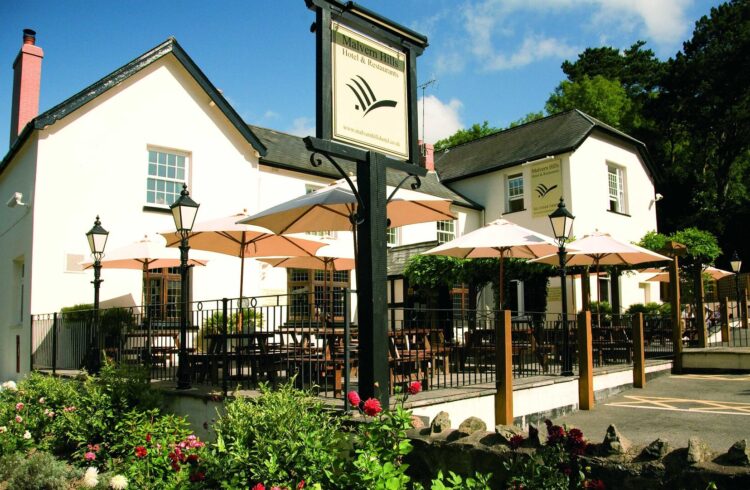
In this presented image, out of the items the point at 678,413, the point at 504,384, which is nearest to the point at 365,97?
the point at 504,384

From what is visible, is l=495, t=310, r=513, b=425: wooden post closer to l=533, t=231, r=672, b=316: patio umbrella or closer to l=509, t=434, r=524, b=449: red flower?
l=509, t=434, r=524, b=449: red flower

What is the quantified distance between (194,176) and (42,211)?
410 centimetres

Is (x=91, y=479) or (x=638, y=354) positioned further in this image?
(x=638, y=354)

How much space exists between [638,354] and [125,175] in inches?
522

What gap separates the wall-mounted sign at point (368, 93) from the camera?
597 cm

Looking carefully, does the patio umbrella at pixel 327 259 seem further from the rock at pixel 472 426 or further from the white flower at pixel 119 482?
the rock at pixel 472 426

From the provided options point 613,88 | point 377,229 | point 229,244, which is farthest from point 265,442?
point 613,88

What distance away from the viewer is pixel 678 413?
8.77 m

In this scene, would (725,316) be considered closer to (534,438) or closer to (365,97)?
(365,97)

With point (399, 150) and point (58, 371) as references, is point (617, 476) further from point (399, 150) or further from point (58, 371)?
point (58, 371)

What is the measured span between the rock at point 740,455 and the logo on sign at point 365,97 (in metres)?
4.32

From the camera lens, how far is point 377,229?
6.01 m

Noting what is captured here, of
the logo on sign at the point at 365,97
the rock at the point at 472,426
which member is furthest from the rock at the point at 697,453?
the logo on sign at the point at 365,97

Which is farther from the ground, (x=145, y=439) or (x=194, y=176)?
(x=194, y=176)
